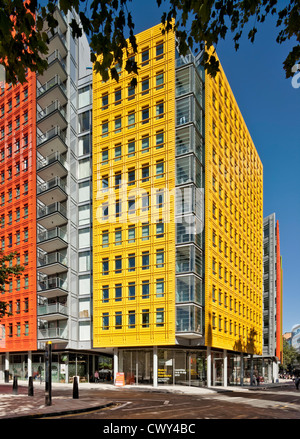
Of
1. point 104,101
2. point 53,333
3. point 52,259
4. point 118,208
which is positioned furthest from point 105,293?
point 104,101

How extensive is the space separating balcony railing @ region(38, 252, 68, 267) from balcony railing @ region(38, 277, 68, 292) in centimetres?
178

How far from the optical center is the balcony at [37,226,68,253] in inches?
1794

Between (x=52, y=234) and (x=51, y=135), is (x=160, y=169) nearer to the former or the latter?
(x=52, y=234)

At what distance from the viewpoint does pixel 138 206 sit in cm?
4266

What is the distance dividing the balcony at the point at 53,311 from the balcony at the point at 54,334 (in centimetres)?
122

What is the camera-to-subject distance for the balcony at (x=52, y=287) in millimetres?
44956

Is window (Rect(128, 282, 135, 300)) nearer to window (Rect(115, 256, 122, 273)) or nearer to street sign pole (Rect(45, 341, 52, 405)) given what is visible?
window (Rect(115, 256, 122, 273))

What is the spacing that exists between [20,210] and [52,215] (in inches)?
255

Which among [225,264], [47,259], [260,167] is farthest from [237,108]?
[47,259]

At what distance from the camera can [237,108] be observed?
198 feet

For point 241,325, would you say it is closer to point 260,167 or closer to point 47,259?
point 47,259

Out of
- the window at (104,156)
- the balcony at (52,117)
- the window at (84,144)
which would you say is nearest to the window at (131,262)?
the window at (104,156)

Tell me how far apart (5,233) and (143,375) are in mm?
24290

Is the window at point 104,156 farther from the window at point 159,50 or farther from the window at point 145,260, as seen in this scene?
the window at point 145,260
